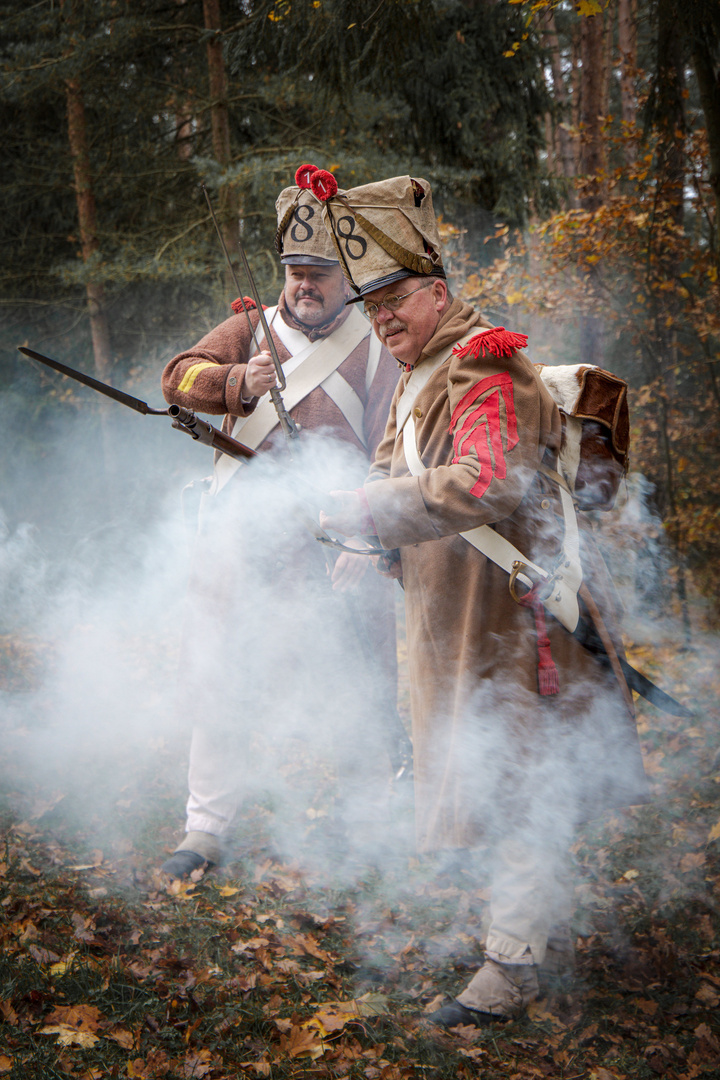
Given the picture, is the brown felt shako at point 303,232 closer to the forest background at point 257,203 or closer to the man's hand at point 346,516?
the man's hand at point 346,516

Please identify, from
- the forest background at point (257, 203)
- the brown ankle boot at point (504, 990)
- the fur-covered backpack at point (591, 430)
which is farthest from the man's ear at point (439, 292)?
the forest background at point (257, 203)

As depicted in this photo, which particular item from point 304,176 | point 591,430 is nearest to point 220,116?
point 304,176

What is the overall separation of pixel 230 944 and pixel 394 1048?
866mm

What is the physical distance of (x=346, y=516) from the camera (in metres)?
2.56

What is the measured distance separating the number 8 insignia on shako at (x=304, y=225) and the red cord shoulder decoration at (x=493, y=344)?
1.33m

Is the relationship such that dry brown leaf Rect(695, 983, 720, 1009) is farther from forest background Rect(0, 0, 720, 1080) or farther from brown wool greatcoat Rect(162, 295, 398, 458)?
brown wool greatcoat Rect(162, 295, 398, 458)

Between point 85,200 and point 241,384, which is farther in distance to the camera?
point 85,200

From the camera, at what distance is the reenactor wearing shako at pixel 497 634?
262cm

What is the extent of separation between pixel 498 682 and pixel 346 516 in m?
0.74

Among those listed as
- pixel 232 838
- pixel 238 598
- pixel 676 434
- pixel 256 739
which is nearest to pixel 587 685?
pixel 238 598

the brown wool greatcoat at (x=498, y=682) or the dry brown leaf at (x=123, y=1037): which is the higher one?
the brown wool greatcoat at (x=498, y=682)

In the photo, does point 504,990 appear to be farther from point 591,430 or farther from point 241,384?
point 241,384

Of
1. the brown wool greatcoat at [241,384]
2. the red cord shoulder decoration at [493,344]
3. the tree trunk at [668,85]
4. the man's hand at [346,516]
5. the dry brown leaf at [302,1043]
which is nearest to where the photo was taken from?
the red cord shoulder decoration at [493,344]

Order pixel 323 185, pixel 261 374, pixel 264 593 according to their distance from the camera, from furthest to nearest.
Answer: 1. pixel 264 593
2. pixel 261 374
3. pixel 323 185
